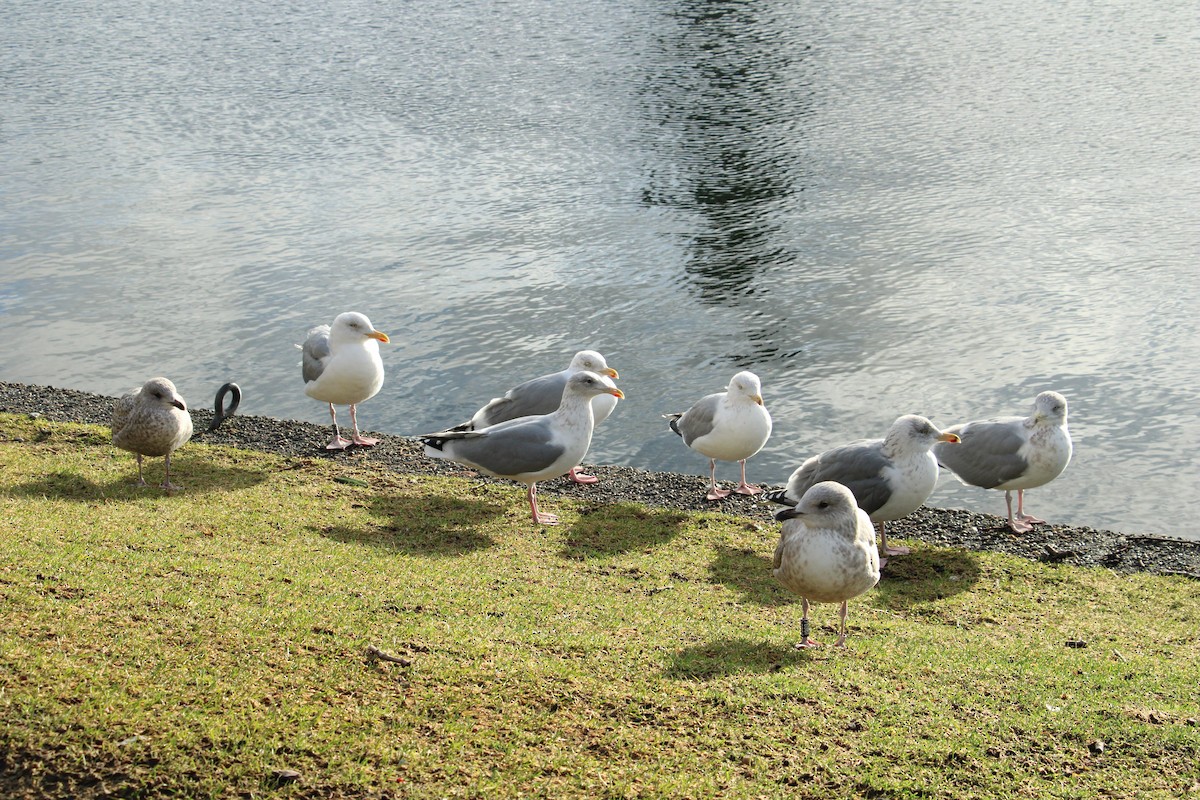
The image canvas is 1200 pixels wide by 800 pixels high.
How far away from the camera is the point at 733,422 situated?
624 inches

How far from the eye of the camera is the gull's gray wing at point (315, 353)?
1758 cm

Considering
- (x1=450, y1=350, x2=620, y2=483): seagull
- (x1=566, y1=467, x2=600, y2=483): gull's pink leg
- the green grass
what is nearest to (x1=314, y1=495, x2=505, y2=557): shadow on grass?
the green grass

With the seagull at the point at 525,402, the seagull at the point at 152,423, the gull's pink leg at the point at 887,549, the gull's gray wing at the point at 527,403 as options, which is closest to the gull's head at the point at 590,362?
the seagull at the point at 525,402

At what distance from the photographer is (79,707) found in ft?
25.6

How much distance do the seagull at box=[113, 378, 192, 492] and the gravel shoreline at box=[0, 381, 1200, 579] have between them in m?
3.04

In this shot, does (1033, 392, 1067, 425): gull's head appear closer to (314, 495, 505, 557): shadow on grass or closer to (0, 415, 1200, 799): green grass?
(0, 415, 1200, 799): green grass

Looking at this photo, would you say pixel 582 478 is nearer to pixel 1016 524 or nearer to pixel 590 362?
pixel 590 362

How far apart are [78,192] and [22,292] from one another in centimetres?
904

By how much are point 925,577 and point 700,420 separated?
13.6ft

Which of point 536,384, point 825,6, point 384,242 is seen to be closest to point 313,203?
point 384,242

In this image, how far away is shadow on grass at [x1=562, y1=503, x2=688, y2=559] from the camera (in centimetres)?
1396

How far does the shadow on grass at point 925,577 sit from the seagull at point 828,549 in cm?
269

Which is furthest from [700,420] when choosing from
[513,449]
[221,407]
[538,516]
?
[221,407]

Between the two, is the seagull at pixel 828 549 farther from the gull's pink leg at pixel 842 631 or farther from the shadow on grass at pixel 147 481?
the shadow on grass at pixel 147 481
